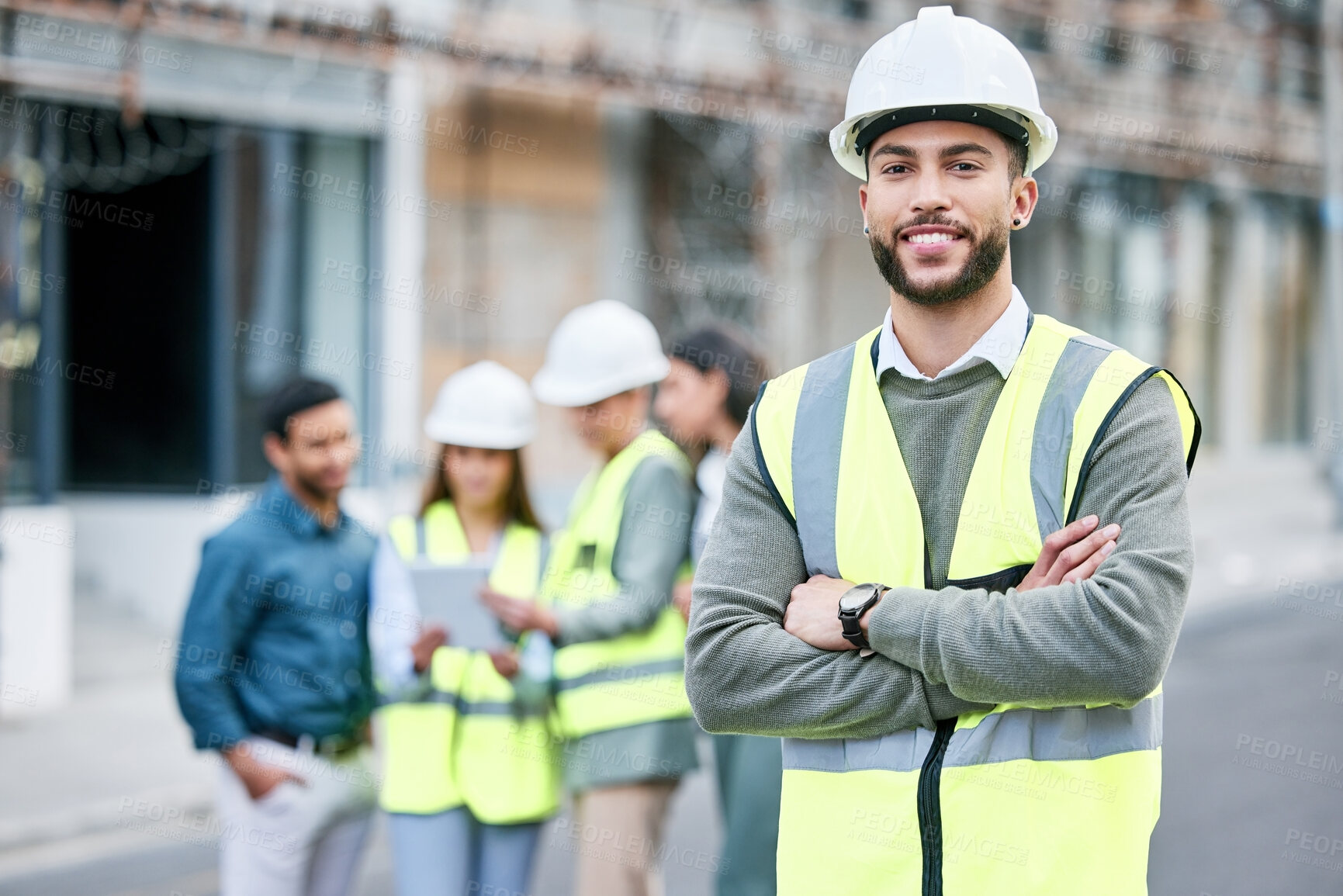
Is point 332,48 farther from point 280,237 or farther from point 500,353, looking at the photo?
point 500,353

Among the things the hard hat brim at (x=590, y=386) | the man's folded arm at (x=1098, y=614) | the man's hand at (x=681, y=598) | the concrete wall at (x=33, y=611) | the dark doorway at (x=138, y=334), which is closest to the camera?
the man's folded arm at (x=1098, y=614)

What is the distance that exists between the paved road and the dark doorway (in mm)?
5448

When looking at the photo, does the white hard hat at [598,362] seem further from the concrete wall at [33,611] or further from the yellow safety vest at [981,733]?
the concrete wall at [33,611]

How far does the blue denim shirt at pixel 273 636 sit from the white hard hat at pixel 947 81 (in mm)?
2235

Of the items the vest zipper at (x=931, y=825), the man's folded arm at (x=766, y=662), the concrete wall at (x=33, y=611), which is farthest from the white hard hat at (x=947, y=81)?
the concrete wall at (x=33, y=611)

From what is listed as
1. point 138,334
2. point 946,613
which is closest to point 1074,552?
point 946,613

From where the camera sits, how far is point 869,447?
224 cm

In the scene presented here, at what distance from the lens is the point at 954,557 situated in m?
2.16

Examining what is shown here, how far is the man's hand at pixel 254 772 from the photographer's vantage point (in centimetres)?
361

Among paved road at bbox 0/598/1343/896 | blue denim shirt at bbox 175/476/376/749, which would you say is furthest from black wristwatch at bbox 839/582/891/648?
paved road at bbox 0/598/1343/896

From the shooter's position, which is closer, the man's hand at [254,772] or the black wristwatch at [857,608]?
the black wristwatch at [857,608]

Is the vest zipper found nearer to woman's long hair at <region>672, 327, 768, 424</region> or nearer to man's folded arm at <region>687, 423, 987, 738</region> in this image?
man's folded arm at <region>687, 423, 987, 738</region>

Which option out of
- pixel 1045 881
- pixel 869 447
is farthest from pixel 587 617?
pixel 1045 881

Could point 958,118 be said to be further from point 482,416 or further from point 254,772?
point 254,772
